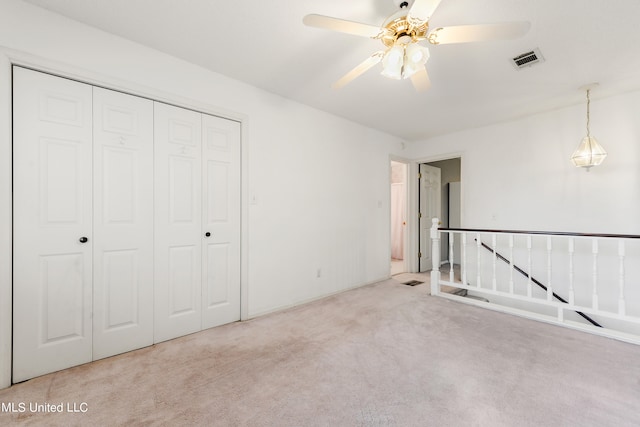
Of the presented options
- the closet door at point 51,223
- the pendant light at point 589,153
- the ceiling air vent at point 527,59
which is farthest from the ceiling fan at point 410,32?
the pendant light at point 589,153

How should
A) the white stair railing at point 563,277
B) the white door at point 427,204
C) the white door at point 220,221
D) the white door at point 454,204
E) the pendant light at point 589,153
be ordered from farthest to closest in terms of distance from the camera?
the white door at point 454,204
the white door at point 427,204
the pendant light at point 589,153
the white stair railing at point 563,277
the white door at point 220,221

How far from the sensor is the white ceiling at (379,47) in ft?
5.84

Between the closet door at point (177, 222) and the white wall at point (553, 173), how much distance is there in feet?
12.9

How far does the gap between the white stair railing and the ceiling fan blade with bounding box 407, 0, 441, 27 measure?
8.31 ft

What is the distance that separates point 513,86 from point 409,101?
3.46ft

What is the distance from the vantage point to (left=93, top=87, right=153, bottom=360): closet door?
2.03 m

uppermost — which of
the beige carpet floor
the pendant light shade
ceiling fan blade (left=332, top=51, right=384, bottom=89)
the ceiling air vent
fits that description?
the ceiling air vent

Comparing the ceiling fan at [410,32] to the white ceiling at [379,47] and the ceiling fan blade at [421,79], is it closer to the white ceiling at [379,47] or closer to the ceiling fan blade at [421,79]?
the ceiling fan blade at [421,79]

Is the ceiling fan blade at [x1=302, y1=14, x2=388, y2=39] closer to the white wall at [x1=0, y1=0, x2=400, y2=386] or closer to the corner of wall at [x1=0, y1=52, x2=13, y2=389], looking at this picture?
the white wall at [x1=0, y1=0, x2=400, y2=386]

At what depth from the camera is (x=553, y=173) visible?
11.5 ft

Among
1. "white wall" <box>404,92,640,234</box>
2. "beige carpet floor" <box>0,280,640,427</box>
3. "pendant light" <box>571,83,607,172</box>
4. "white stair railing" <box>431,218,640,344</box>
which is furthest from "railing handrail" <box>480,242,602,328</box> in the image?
"pendant light" <box>571,83,607,172</box>

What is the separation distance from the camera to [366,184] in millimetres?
4172

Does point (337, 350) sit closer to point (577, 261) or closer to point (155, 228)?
point (155, 228)

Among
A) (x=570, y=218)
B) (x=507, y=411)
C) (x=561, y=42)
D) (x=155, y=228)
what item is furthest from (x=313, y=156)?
(x=570, y=218)
